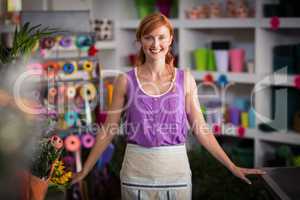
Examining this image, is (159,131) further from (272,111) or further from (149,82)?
(272,111)

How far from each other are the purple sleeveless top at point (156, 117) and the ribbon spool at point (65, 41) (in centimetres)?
171

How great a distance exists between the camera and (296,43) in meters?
3.61

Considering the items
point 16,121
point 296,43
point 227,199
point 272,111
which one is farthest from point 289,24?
point 16,121

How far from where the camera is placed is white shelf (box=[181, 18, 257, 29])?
348cm

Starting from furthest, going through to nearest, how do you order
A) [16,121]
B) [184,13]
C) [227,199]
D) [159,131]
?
[184,13] < [227,199] < [159,131] < [16,121]

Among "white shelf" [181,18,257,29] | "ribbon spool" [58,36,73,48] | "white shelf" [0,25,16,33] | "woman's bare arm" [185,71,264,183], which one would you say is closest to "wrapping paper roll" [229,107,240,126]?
"white shelf" [181,18,257,29]

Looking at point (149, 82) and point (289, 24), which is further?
point (289, 24)

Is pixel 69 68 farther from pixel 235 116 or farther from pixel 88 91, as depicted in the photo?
pixel 235 116

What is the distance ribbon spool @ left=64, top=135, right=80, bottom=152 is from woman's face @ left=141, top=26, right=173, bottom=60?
170 cm

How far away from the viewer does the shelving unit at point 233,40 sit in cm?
345

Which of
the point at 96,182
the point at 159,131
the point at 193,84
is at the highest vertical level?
the point at 193,84

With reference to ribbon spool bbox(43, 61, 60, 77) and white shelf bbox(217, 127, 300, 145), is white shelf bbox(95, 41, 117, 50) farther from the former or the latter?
white shelf bbox(217, 127, 300, 145)

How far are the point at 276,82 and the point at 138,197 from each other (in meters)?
1.81

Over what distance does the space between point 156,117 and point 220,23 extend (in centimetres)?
190
